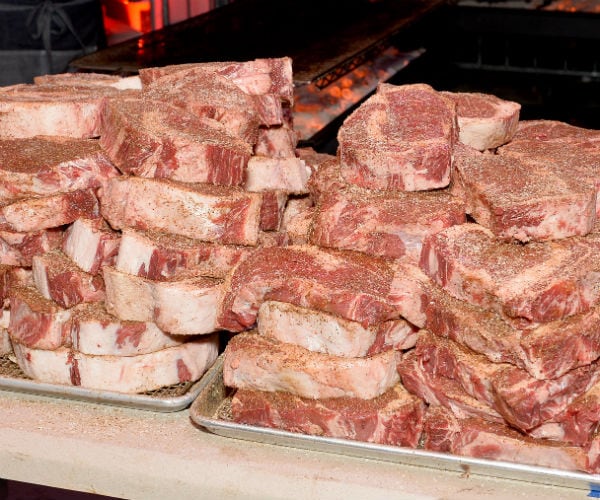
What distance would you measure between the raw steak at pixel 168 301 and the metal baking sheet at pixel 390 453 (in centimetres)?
18

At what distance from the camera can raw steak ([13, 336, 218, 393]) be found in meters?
2.51

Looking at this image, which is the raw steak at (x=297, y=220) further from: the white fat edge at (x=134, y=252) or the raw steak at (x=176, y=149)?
the white fat edge at (x=134, y=252)

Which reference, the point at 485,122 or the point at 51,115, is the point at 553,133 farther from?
the point at 51,115

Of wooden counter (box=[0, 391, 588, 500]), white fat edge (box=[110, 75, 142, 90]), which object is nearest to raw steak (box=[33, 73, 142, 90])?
white fat edge (box=[110, 75, 142, 90])

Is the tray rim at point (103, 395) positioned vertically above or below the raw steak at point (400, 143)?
below

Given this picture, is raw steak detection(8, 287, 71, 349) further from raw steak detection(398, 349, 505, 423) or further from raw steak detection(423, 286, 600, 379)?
raw steak detection(423, 286, 600, 379)

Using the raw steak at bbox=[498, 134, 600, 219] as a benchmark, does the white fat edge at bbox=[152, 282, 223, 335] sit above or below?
below

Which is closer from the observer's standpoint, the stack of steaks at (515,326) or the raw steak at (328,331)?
the stack of steaks at (515,326)

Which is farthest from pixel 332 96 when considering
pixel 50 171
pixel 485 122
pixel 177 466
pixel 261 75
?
pixel 177 466

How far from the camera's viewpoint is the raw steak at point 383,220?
2.29 m

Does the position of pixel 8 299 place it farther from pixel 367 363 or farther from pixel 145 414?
pixel 367 363

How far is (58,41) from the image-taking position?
18.7 ft

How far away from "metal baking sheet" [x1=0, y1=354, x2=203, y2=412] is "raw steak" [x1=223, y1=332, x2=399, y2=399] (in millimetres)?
163

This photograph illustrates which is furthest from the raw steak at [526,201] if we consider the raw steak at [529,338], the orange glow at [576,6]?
the orange glow at [576,6]
